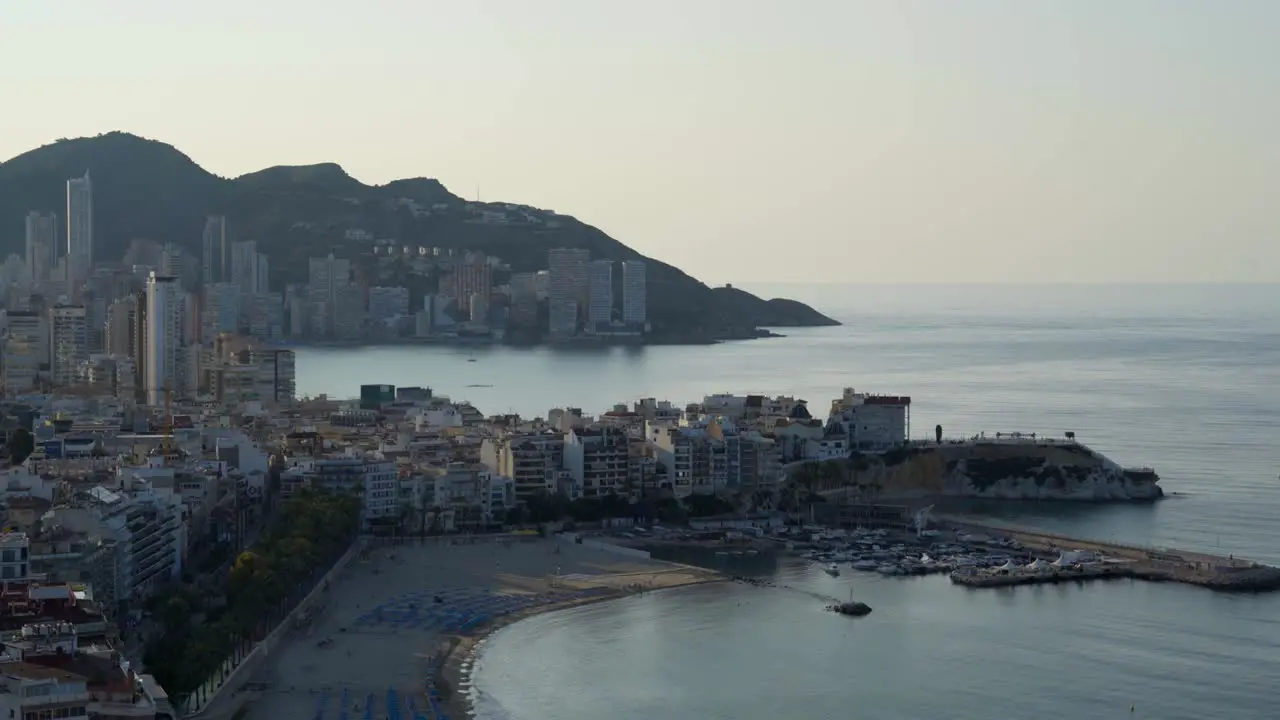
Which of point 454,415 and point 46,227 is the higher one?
point 46,227

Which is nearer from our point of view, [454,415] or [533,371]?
[454,415]

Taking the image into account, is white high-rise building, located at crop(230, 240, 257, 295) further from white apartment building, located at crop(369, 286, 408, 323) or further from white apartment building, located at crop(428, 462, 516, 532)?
white apartment building, located at crop(428, 462, 516, 532)


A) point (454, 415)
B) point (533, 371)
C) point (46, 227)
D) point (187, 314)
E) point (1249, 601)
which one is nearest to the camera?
point (1249, 601)

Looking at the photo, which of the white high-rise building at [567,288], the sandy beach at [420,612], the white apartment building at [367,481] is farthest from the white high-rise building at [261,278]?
the sandy beach at [420,612]

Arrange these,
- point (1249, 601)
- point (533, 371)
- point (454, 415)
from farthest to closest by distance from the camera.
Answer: point (533, 371) → point (454, 415) → point (1249, 601)

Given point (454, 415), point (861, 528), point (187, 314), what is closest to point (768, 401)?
point (454, 415)

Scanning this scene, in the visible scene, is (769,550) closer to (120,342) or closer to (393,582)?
(393,582)
